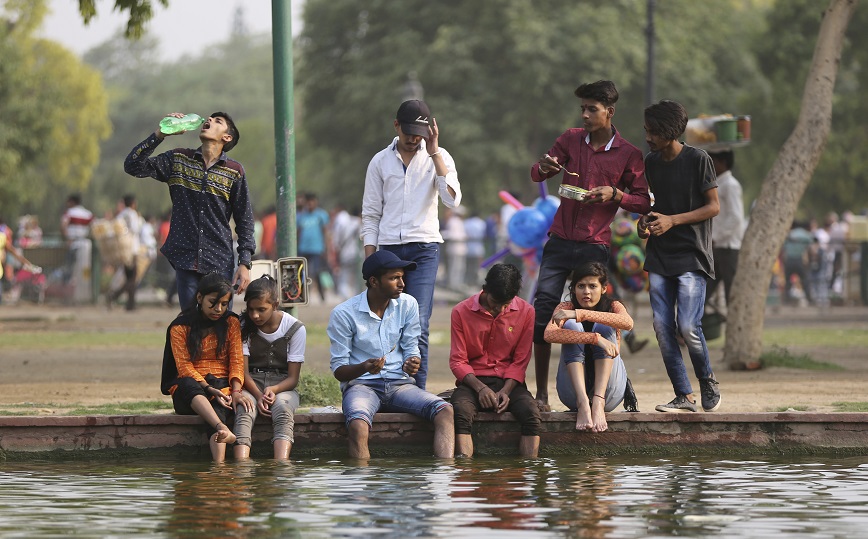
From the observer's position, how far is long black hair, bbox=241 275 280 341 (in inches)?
386

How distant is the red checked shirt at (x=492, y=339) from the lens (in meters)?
9.70

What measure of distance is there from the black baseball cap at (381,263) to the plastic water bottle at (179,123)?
1.35 metres

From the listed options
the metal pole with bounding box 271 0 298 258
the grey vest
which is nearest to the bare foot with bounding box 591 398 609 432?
the grey vest

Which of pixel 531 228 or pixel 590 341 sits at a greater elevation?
pixel 531 228

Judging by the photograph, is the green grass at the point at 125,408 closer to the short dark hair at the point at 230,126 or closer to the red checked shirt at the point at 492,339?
the short dark hair at the point at 230,126

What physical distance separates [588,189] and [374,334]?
159 cm

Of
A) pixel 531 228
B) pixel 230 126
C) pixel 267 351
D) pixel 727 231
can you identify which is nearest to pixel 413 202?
pixel 230 126

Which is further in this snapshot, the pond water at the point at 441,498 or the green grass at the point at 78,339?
the green grass at the point at 78,339

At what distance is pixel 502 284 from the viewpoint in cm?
954

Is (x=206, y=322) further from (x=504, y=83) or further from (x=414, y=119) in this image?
(x=504, y=83)

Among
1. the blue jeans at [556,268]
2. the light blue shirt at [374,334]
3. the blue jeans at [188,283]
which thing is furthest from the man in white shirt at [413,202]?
the blue jeans at [188,283]

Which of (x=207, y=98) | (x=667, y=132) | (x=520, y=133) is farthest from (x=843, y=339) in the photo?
(x=207, y=98)

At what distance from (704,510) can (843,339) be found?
11.7 metres

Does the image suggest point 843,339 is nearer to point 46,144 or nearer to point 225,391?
point 225,391
